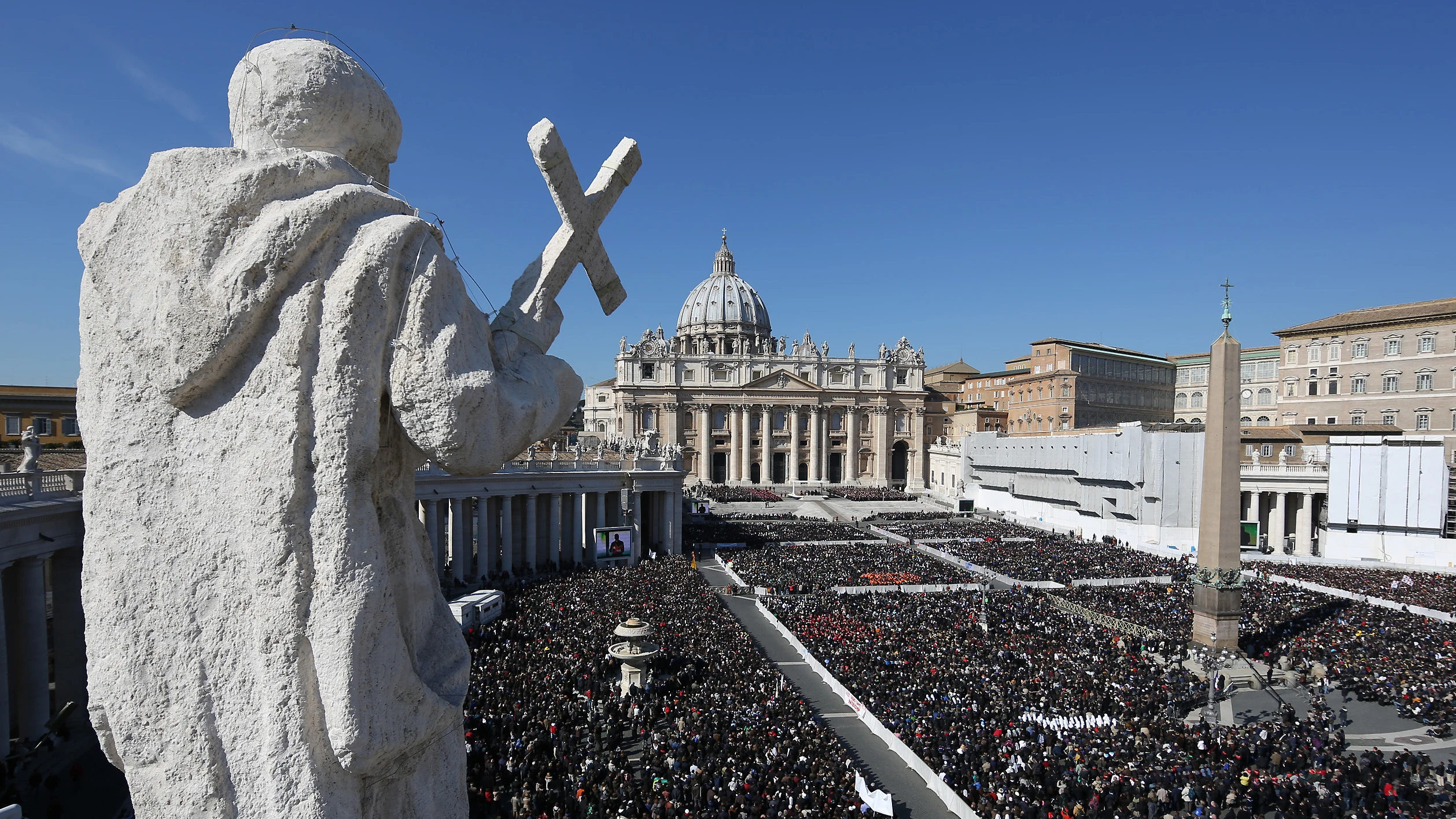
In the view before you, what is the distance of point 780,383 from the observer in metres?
88.2

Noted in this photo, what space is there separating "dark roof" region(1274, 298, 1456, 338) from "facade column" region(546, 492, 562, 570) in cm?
5795

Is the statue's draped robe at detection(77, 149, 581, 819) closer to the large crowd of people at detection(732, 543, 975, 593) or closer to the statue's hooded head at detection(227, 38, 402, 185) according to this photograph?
the statue's hooded head at detection(227, 38, 402, 185)

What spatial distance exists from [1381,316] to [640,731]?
6308cm

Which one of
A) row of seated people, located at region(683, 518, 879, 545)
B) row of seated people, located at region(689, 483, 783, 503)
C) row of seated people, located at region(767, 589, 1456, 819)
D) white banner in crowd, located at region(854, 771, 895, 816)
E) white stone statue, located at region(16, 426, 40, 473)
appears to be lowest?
row of seated people, located at region(689, 483, 783, 503)

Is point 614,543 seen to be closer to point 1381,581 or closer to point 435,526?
point 435,526

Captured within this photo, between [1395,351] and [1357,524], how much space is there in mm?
21498

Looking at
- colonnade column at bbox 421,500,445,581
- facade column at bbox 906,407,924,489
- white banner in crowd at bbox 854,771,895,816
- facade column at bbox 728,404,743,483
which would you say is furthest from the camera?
facade column at bbox 906,407,924,489

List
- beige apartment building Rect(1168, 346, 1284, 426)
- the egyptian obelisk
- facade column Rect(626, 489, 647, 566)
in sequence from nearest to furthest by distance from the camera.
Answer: the egyptian obelisk
facade column Rect(626, 489, 647, 566)
beige apartment building Rect(1168, 346, 1284, 426)

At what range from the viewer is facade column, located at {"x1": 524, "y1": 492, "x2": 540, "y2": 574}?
33.3 m

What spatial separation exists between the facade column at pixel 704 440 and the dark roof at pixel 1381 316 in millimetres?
53588

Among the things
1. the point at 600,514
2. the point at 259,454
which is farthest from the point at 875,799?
the point at 600,514

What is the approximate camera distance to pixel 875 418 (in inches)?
3570

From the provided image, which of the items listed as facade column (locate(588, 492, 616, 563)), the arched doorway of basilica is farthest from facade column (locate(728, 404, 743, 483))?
facade column (locate(588, 492, 616, 563))

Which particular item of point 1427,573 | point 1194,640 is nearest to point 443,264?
point 1194,640
